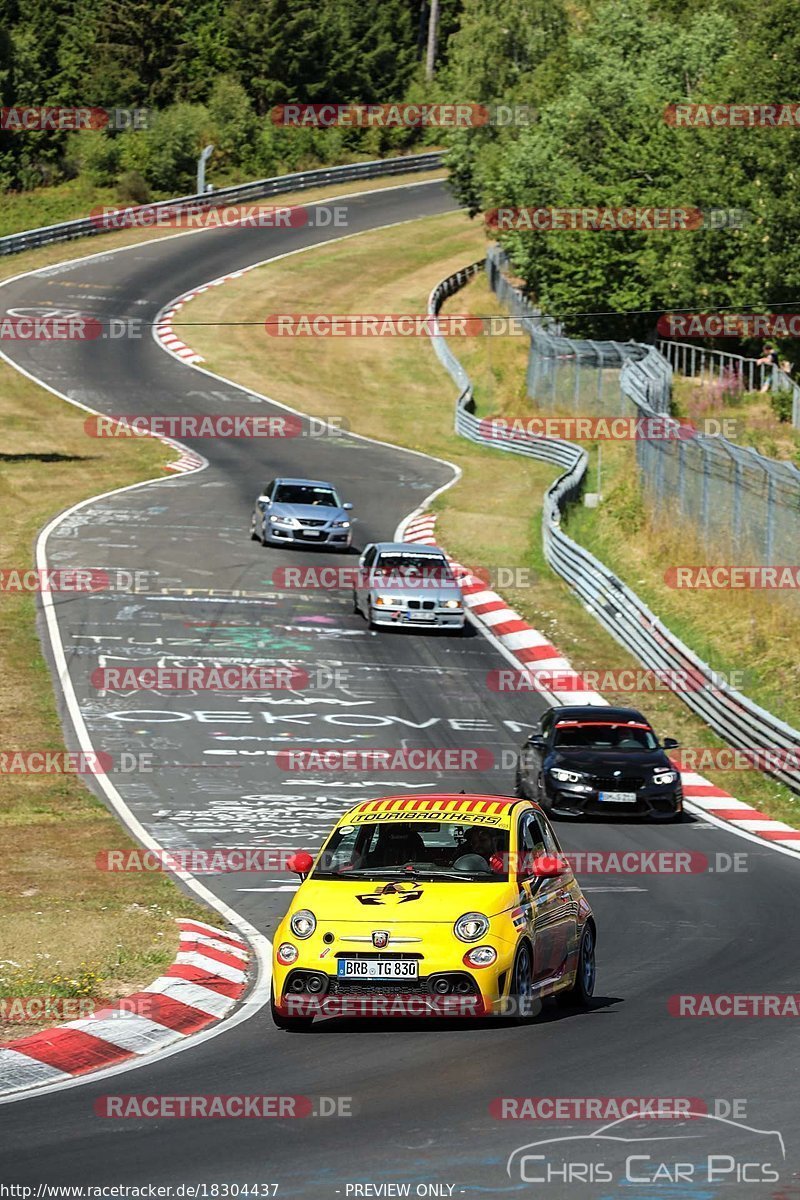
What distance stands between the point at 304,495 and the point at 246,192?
160ft

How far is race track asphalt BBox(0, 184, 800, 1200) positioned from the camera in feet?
28.6

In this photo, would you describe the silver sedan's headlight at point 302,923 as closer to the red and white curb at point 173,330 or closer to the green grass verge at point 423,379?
the green grass verge at point 423,379

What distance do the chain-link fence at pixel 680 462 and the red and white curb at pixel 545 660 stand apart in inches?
155

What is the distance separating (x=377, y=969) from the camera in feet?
38.4

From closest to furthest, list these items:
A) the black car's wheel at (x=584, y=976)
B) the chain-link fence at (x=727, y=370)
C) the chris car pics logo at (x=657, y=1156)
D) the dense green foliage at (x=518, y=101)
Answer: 1. the chris car pics logo at (x=657, y=1156)
2. the black car's wheel at (x=584, y=976)
3. the chain-link fence at (x=727, y=370)
4. the dense green foliage at (x=518, y=101)

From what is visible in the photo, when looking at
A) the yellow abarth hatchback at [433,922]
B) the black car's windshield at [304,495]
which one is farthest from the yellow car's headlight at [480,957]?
the black car's windshield at [304,495]

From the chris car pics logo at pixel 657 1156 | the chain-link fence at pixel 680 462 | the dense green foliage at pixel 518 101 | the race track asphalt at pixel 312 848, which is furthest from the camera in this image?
the dense green foliage at pixel 518 101

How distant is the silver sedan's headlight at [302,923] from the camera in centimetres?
1198

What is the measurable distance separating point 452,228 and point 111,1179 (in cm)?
8282

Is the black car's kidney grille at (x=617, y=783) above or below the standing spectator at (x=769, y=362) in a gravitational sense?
below

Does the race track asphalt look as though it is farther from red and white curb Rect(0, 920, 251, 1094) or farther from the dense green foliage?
the dense green foliage

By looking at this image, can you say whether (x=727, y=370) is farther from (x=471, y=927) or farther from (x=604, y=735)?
(x=471, y=927)

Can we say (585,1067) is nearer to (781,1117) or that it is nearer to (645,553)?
(781,1117)

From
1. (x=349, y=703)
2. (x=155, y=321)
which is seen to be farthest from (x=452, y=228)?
(x=349, y=703)
